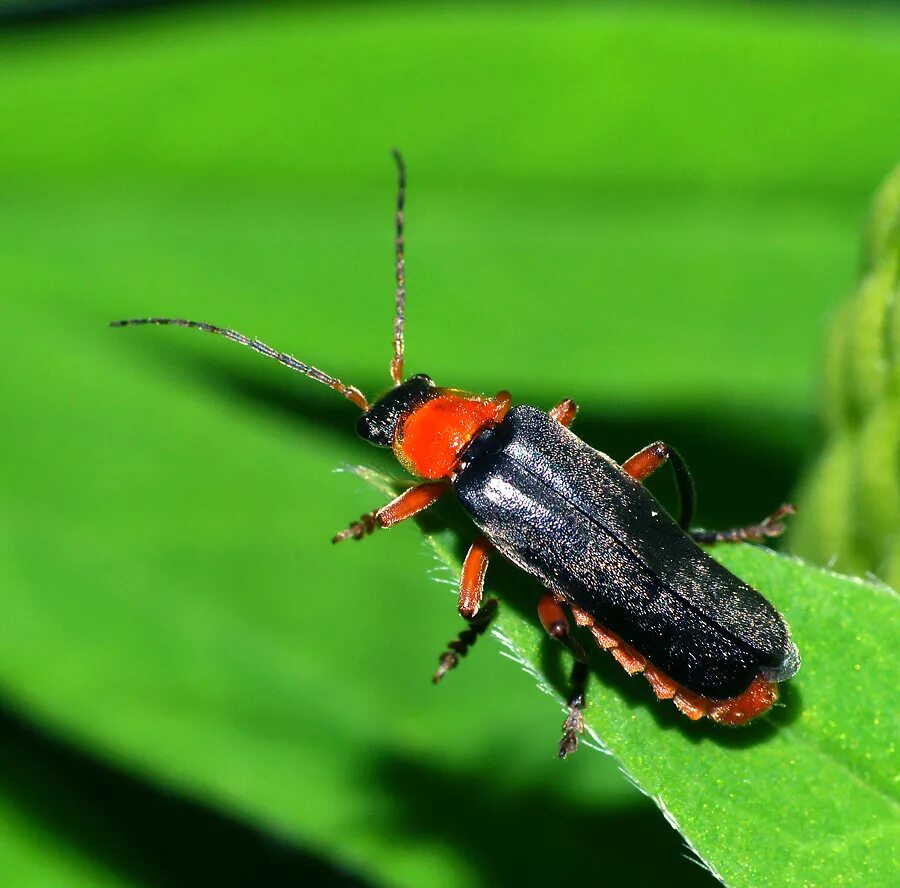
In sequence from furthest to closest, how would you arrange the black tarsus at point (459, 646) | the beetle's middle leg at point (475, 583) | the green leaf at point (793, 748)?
the black tarsus at point (459, 646), the beetle's middle leg at point (475, 583), the green leaf at point (793, 748)

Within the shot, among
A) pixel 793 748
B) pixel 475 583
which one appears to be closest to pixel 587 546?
pixel 475 583

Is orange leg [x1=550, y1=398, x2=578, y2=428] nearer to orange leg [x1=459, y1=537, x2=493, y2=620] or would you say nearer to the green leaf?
orange leg [x1=459, y1=537, x2=493, y2=620]

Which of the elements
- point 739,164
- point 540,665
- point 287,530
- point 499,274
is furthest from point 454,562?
point 739,164

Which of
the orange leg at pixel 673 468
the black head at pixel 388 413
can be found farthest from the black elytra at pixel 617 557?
the black head at pixel 388 413

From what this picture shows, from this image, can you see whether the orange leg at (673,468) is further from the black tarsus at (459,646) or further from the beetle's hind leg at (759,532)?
the black tarsus at (459,646)

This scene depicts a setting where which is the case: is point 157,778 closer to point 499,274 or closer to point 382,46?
point 499,274

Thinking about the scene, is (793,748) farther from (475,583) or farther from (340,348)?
(340,348)
